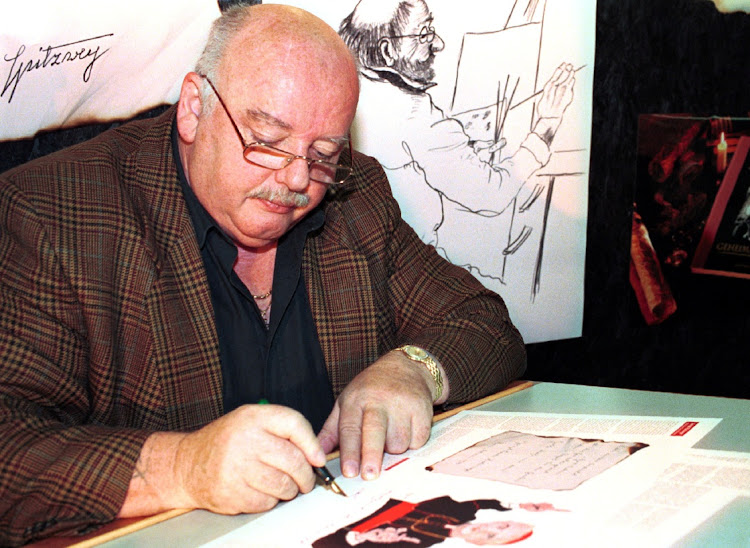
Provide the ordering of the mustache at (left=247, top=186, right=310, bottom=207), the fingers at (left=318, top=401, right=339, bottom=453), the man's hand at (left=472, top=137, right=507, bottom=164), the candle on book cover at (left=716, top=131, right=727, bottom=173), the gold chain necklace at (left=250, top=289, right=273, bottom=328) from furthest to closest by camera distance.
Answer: the candle on book cover at (left=716, top=131, right=727, bottom=173), the man's hand at (left=472, top=137, right=507, bottom=164), the gold chain necklace at (left=250, top=289, right=273, bottom=328), the mustache at (left=247, top=186, right=310, bottom=207), the fingers at (left=318, top=401, right=339, bottom=453)

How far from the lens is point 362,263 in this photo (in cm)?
156

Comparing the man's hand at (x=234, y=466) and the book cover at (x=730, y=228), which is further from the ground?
the book cover at (x=730, y=228)

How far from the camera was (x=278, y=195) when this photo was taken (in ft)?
4.38

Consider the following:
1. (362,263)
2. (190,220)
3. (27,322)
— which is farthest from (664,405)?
(27,322)

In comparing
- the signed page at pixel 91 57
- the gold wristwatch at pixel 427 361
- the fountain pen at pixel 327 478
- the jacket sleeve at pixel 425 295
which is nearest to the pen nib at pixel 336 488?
the fountain pen at pixel 327 478

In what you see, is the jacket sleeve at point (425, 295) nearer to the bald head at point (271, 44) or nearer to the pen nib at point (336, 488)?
the bald head at point (271, 44)

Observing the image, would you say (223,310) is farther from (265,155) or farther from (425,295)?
(425,295)

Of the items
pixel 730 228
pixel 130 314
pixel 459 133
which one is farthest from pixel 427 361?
pixel 730 228

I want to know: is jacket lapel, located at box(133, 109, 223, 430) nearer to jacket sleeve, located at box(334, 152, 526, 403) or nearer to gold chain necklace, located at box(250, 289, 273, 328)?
gold chain necklace, located at box(250, 289, 273, 328)

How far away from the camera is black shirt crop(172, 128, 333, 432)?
1418mm

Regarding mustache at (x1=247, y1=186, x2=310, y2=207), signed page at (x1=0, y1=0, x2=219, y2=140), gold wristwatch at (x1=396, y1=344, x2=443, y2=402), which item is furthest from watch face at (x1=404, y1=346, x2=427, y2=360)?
signed page at (x1=0, y1=0, x2=219, y2=140)

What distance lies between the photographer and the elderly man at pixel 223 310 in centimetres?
94

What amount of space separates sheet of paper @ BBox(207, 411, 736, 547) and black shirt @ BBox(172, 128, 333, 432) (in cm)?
41
